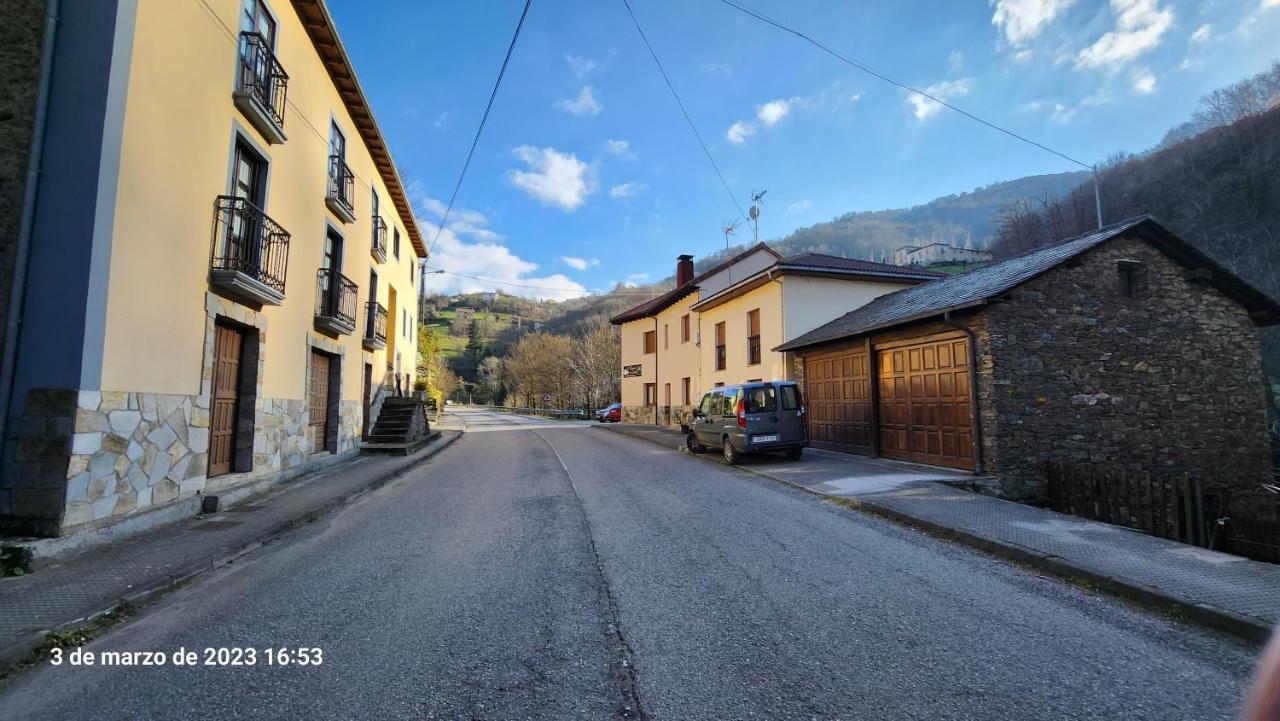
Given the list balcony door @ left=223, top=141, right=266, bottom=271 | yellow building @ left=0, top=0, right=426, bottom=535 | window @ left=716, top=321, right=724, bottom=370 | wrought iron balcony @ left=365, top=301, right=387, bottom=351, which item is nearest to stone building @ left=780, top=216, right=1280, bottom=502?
window @ left=716, top=321, right=724, bottom=370

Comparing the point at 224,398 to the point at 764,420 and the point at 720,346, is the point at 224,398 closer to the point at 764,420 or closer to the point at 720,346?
the point at 764,420

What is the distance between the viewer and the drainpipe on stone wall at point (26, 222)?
5.27 meters

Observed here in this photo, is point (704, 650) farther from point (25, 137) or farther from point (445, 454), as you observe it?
point (445, 454)

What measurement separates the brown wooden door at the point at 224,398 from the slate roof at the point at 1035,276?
1226cm

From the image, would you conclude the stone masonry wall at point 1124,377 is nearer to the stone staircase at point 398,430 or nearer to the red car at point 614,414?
the stone staircase at point 398,430

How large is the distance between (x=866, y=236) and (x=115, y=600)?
90.9 meters

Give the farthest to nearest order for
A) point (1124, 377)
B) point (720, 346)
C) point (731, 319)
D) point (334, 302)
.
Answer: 1. point (720, 346)
2. point (731, 319)
3. point (334, 302)
4. point (1124, 377)

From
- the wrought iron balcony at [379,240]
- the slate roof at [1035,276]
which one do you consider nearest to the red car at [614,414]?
the wrought iron balcony at [379,240]

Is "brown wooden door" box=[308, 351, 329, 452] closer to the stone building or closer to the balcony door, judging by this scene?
the balcony door

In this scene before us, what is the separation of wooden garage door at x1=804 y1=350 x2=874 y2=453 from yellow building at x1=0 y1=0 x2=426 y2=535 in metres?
12.5

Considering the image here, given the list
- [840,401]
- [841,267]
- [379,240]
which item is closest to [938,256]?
[841,267]

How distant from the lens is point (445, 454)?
15.6 m

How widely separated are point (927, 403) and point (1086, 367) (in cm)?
291

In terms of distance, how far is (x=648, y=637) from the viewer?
345cm
